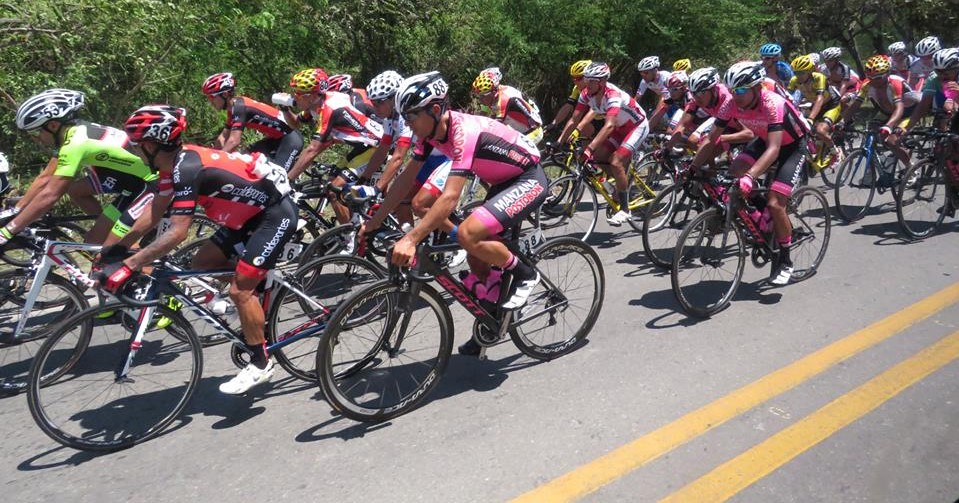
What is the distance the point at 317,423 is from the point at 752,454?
2553mm

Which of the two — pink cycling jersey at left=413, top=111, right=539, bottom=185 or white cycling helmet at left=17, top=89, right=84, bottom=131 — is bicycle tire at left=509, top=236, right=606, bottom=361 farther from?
white cycling helmet at left=17, top=89, right=84, bottom=131

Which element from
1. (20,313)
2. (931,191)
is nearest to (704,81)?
(931,191)

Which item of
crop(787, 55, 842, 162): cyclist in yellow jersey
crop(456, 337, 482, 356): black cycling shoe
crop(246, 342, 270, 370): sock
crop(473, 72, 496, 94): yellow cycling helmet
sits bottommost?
crop(456, 337, 482, 356): black cycling shoe

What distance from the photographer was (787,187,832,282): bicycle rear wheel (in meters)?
6.68

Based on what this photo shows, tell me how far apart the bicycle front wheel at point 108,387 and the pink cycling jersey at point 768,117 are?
490 cm

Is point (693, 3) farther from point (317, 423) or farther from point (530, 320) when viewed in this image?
point (317, 423)

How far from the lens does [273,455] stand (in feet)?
13.3

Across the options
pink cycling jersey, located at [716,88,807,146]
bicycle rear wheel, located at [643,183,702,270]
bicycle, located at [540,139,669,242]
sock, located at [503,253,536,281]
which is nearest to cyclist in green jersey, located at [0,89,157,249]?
sock, located at [503,253,536,281]

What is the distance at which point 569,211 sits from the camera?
8625mm

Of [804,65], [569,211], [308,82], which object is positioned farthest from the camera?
[804,65]

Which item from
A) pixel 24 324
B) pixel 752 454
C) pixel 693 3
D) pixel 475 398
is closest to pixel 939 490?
pixel 752 454

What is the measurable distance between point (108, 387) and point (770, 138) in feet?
18.2

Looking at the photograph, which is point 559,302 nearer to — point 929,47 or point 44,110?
point 44,110

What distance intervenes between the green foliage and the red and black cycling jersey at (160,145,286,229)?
5.22 meters
